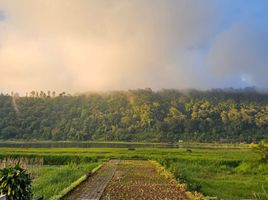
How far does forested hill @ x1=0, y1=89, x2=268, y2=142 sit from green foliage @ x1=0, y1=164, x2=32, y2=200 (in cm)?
8899

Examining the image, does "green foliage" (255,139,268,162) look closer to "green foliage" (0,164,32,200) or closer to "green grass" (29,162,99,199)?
"green grass" (29,162,99,199)

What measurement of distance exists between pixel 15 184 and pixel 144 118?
103278 millimetres

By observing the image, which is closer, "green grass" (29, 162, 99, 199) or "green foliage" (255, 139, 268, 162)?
"green grass" (29, 162, 99, 199)

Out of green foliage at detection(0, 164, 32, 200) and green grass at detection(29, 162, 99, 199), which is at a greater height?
green foliage at detection(0, 164, 32, 200)

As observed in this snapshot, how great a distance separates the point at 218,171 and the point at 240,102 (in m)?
88.6

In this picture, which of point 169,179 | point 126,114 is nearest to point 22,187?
point 169,179

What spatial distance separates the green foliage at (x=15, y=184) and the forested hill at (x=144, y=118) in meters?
89.0

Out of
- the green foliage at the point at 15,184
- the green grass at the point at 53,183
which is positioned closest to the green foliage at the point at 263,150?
the green grass at the point at 53,183

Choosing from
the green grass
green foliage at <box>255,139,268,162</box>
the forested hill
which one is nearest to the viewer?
the green grass

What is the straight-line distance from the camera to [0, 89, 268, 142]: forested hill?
101 metres

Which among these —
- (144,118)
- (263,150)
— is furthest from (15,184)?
(144,118)

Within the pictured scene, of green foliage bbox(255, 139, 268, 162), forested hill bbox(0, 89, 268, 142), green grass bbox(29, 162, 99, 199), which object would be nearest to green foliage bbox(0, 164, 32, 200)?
green grass bbox(29, 162, 99, 199)

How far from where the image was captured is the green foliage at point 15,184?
788 cm

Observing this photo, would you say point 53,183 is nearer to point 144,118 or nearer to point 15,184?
point 15,184
